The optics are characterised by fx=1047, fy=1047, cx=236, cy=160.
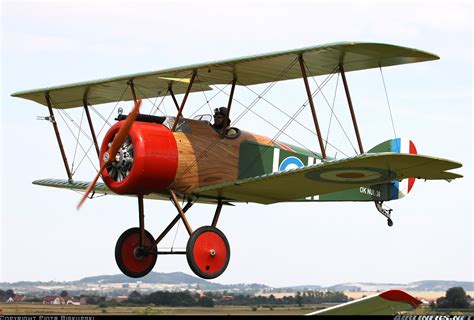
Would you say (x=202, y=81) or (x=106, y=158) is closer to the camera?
(x=106, y=158)

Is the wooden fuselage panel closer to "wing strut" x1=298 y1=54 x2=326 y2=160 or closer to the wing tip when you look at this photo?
"wing strut" x1=298 y1=54 x2=326 y2=160

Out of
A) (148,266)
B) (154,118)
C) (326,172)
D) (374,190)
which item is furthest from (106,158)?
(374,190)

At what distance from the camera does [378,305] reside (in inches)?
391

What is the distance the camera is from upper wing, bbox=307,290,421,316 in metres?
9.72

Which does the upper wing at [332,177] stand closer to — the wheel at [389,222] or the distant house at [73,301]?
the wheel at [389,222]

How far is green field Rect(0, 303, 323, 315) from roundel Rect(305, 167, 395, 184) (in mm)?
2671

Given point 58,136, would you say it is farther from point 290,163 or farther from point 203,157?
point 290,163

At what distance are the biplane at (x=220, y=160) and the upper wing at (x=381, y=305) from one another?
3.65 m

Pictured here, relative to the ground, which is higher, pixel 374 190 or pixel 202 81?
pixel 202 81

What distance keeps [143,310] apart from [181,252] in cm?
189

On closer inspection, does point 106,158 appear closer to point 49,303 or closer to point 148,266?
point 148,266

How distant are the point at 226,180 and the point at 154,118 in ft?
4.63

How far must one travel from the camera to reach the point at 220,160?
51.2ft

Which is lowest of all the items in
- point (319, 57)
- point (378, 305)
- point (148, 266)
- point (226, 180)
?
point (378, 305)
